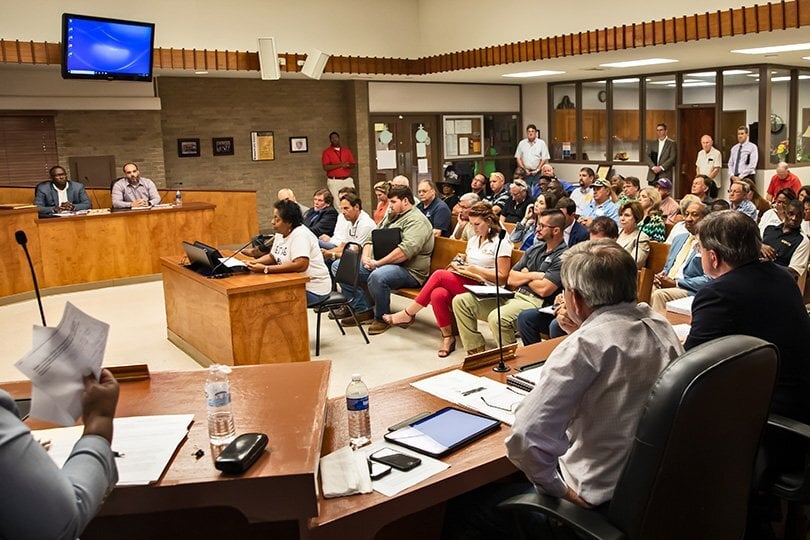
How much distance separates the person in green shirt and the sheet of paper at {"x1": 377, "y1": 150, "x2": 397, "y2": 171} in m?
7.55

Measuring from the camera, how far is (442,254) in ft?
22.6

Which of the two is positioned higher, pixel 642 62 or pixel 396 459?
pixel 642 62

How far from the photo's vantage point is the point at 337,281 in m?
6.62

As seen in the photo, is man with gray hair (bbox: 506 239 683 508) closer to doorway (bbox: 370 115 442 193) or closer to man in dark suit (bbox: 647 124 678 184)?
man in dark suit (bbox: 647 124 678 184)

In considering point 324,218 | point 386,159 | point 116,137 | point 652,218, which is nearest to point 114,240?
point 324,218

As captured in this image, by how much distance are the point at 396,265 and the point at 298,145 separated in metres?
7.85

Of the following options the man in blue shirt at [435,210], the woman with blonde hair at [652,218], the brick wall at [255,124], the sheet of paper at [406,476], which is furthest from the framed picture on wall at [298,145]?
the sheet of paper at [406,476]

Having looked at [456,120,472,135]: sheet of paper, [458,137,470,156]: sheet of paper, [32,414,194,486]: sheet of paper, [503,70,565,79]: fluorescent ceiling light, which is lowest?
[32,414,194,486]: sheet of paper

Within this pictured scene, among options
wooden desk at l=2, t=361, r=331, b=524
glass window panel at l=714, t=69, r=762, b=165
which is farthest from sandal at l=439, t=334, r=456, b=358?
glass window panel at l=714, t=69, r=762, b=165

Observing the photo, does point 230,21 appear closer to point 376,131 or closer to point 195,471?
point 376,131

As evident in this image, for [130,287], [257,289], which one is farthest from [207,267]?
[130,287]

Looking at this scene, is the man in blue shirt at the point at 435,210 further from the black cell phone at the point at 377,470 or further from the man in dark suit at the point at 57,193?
the black cell phone at the point at 377,470

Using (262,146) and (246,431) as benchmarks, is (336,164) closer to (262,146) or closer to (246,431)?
(262,146)

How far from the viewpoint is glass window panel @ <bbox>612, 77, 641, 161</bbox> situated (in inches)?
559
